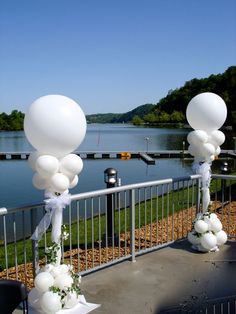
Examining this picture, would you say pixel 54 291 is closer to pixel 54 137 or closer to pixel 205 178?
pixel 54 137

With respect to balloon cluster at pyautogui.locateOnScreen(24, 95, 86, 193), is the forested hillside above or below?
above

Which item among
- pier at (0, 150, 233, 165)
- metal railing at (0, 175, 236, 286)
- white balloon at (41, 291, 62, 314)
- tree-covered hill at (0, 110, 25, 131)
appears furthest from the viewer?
tree-covered hill at (0, 110, 25, 131)

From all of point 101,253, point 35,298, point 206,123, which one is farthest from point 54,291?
point 206,123

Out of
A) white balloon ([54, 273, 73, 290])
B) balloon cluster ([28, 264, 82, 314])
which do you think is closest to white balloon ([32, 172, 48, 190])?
balloon cluster ([28, 264, 82, 314])

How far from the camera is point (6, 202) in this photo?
17016 millimetres

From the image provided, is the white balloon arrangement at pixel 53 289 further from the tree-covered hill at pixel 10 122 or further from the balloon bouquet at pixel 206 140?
the tree-covered hill at pixel 10 122

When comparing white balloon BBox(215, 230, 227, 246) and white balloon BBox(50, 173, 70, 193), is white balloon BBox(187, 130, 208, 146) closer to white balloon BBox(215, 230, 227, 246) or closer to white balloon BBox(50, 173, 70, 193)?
white balloon BBox(215, 230, 227, 246)

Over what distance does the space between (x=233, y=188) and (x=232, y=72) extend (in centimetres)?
10227

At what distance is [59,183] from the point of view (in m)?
3.96

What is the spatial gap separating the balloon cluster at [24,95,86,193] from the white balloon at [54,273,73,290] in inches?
35.3

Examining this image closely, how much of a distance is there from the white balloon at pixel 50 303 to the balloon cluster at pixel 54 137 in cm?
106

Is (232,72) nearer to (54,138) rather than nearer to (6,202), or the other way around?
(6,202)

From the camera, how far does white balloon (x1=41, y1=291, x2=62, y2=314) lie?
12.2 ft

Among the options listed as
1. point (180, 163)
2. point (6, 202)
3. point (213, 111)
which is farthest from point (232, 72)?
point (213, 111)
